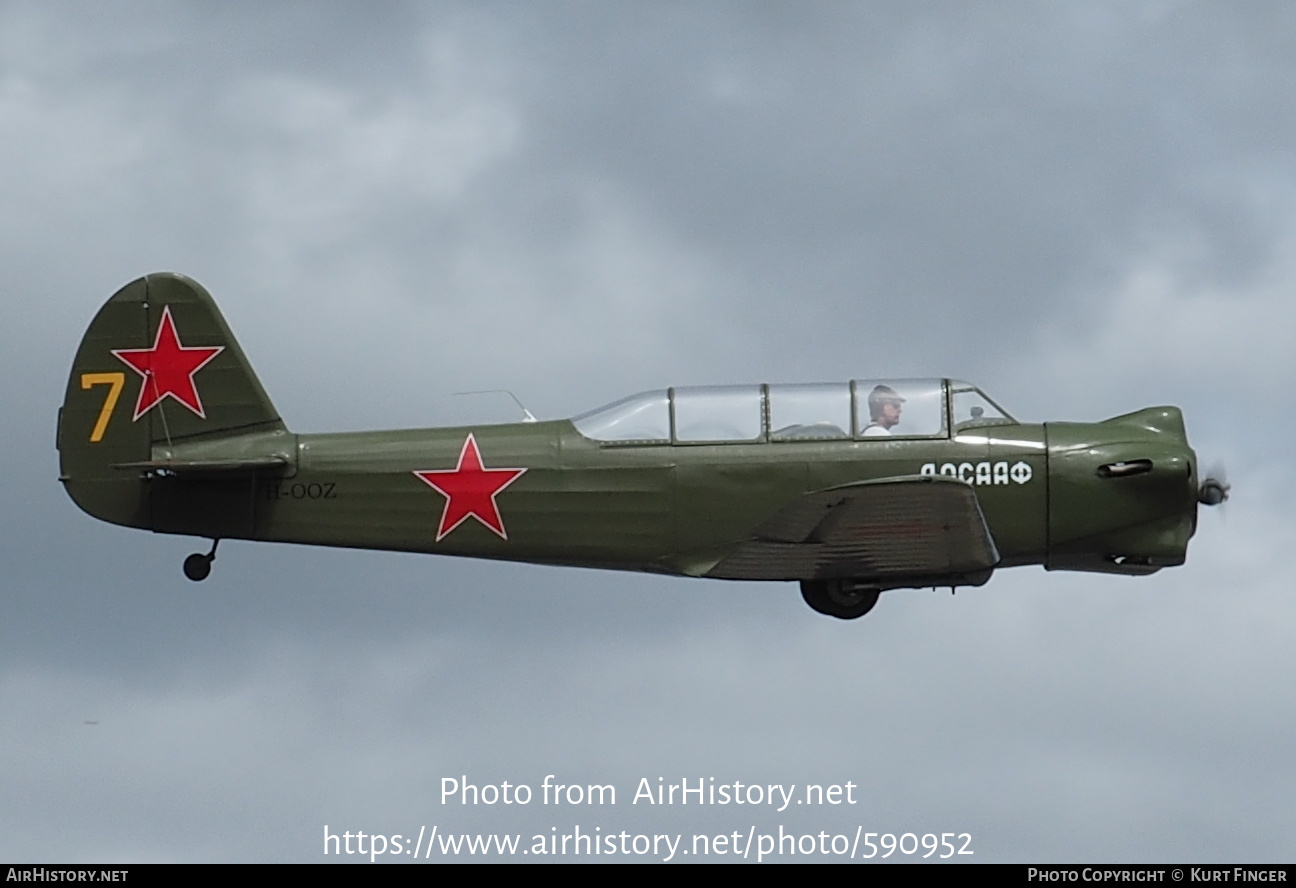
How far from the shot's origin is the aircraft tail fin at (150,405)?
16562mm

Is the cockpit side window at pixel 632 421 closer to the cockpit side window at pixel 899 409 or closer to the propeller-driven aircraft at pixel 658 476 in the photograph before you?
the propeller-driven aircraft at pixel 658 476

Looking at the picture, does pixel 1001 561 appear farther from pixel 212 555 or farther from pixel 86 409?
pixel 86 409

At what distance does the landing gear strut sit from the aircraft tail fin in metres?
0.29

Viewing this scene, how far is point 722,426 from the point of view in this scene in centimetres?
1612

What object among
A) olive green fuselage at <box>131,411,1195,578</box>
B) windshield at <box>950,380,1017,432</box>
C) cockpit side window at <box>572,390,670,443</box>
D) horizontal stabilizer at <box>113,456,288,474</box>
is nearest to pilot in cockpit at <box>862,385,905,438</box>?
olive green fuselage at <box>131,411,1195,578</box>

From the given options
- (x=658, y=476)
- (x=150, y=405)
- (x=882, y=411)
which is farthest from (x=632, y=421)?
(x=150, y=405)

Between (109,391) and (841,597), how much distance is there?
21.3 ft

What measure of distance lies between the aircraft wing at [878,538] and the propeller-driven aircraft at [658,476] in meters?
0.03

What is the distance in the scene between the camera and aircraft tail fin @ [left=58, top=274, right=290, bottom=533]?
16.6m

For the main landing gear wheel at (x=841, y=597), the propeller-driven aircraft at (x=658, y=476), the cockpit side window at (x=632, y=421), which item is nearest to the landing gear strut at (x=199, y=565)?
the propeller-driven aircraft at (x=658, y=476)

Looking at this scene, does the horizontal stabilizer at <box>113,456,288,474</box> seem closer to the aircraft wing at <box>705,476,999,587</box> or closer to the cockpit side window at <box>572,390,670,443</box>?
the cockpit side window at <box>572,390,670,443</box>

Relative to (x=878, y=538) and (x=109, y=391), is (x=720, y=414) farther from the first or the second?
(x=109, y=391)

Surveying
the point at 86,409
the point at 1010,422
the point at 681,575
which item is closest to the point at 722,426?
the point at 681,575

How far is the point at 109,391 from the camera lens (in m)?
16.7
